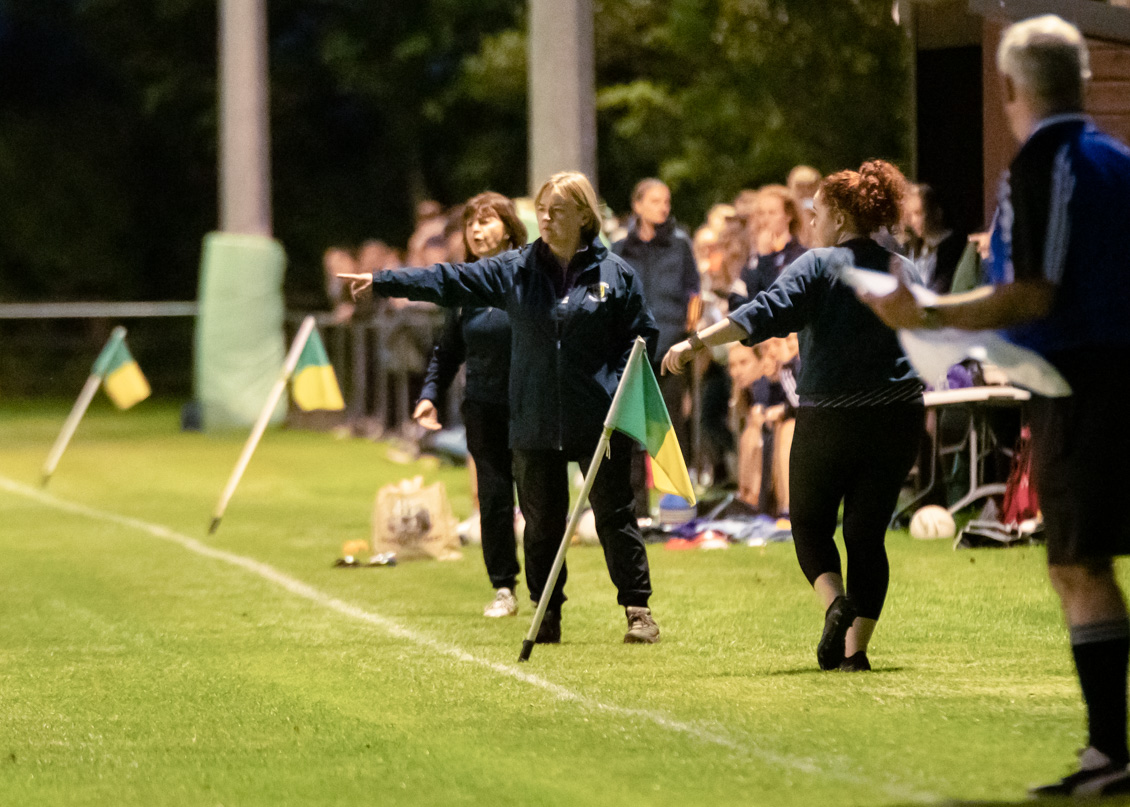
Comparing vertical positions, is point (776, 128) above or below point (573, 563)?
above

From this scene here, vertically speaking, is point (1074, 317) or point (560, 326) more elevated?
point (1074, 317)

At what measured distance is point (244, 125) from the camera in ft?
79.2

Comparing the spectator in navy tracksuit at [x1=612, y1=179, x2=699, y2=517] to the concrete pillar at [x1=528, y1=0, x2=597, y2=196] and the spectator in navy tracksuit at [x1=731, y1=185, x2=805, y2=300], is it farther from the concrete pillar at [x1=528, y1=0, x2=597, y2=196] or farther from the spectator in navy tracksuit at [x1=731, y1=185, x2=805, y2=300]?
the concrete pillar at [x1=528, y1=0, x2=597, y2=196]

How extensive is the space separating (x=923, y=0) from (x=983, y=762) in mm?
7878

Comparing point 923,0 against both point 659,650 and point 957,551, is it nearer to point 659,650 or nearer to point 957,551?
point 957,551

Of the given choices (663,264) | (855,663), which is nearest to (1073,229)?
(855,663)

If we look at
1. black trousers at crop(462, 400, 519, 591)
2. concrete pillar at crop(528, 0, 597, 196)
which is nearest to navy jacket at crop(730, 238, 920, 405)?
black trousers at crop(462, 400, 519, 591)

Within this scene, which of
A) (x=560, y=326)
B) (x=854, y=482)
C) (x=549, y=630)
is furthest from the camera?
(x=549, y=630)

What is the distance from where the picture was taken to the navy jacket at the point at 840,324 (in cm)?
720

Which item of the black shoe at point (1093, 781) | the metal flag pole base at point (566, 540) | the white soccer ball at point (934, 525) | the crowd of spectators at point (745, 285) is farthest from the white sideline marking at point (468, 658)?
the white soccer ball at point (934, 525)

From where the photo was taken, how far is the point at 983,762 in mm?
5898

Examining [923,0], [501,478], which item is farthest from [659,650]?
[923,0]

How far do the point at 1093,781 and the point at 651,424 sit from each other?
10.3ft

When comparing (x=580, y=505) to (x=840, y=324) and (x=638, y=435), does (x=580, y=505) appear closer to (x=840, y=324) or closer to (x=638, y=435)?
(x=638, y=435)
